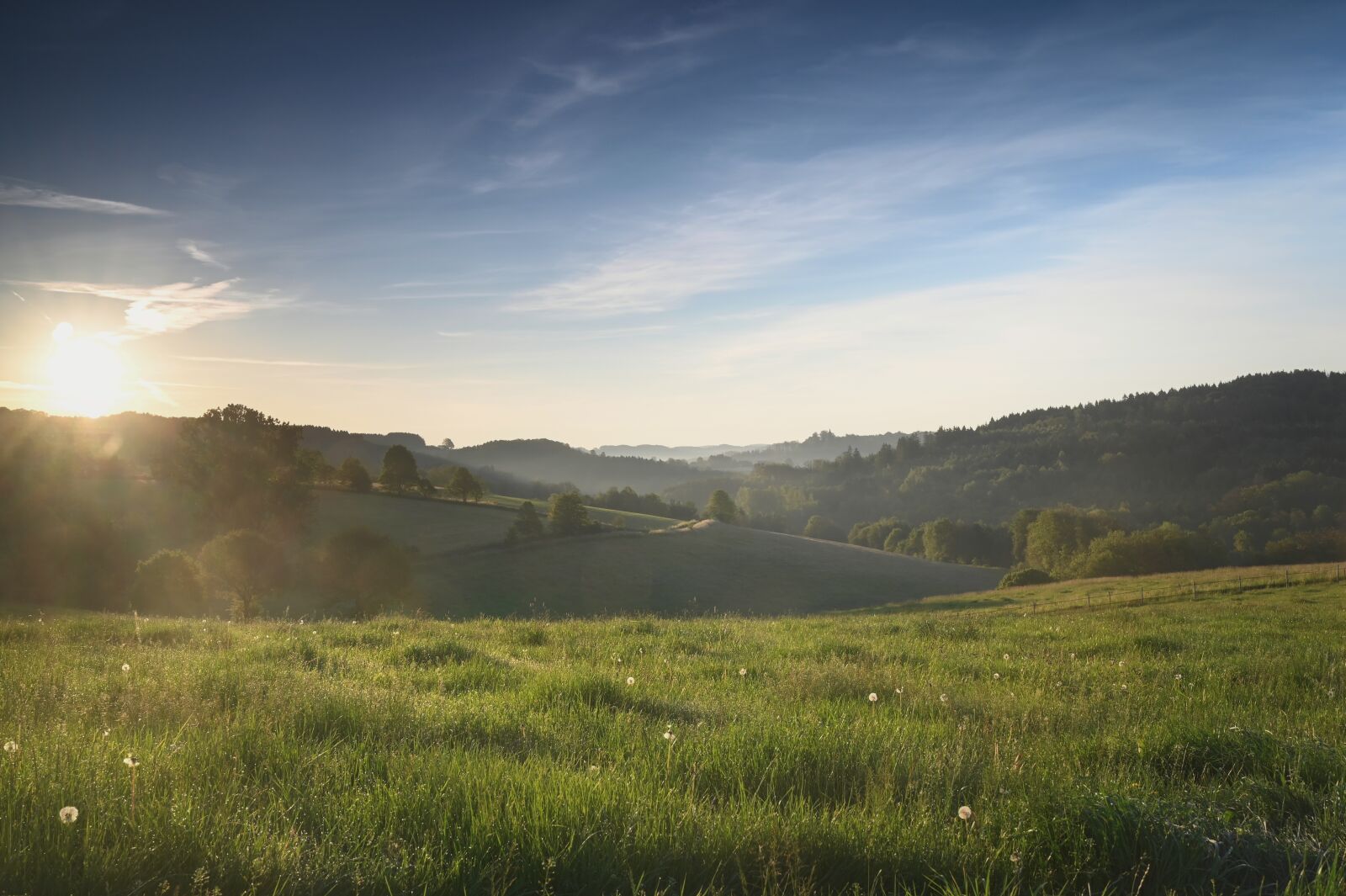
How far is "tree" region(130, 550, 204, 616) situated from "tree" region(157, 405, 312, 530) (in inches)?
526

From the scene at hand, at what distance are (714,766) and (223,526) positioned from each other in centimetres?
6145

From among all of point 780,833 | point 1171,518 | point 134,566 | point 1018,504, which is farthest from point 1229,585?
point 1018,504

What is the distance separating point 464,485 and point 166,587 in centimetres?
4572

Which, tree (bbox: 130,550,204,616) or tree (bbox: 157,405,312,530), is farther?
tree (bbox: 157,405,312,530)

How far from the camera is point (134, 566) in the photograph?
48.6 metres

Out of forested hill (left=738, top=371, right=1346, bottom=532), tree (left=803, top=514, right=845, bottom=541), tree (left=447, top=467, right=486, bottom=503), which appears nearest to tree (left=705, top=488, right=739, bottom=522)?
forested hill (left=738, top=371, right=1346, bottom=532)

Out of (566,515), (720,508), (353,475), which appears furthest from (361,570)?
(720,508)

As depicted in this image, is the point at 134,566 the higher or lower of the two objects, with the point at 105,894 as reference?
lower

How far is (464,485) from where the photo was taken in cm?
8694

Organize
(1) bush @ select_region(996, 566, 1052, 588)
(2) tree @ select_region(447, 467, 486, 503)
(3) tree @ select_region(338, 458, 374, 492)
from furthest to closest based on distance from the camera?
(2) tree @ select_region(447, 467, 486, 503)
(3) tree @ select_region(338, 458, 374, 492)
(1) bush @ select_region(996, 566, 1052, 588)

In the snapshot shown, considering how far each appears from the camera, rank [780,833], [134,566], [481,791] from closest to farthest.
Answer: [780,833] < [481,791] < [134,566]

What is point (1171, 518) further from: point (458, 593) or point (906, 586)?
point (458, 593)

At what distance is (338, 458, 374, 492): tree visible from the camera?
84500 millimetres

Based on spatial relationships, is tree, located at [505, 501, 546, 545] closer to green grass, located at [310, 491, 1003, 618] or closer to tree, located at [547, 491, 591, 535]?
green grass, located at [310, 491, 1003, 618]
